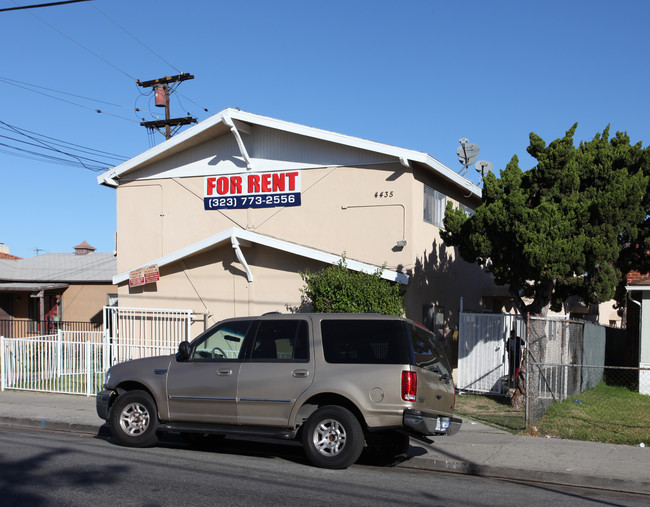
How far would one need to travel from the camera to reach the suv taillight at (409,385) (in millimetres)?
8195

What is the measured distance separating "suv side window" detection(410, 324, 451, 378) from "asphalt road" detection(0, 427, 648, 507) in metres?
1.33

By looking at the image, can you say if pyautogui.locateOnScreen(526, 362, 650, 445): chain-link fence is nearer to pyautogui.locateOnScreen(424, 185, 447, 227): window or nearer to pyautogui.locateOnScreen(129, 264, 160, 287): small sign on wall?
pyautogui.locateOnScreen(424, 185, 447, 227): window

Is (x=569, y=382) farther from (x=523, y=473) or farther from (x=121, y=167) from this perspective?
(x=121, y=167)

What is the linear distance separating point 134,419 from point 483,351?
8.45 metres

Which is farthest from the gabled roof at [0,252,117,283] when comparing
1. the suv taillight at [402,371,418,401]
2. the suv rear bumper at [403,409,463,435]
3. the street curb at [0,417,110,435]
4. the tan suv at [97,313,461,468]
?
the suv taillight at [402,371,418,401]

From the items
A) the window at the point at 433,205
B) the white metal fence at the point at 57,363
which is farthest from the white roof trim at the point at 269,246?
the window at the point at 433,205

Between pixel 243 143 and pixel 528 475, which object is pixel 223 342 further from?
pixel 243 143

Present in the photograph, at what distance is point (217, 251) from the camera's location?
59.1ft

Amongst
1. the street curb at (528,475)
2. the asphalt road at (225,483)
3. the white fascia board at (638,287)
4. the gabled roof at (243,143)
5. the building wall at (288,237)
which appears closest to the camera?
the asphalt road at (225,483)

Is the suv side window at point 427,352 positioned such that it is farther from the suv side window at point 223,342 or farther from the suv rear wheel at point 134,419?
the suv rear wheel at point 134,419

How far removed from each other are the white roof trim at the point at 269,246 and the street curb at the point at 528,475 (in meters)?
6.34

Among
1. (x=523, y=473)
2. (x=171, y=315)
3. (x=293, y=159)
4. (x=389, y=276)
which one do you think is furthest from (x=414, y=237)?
(x=523, y=473)

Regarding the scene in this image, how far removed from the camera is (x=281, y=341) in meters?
9.14

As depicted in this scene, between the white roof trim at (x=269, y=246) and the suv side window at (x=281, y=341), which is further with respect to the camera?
the white roof trim at (x=269, y=246)
